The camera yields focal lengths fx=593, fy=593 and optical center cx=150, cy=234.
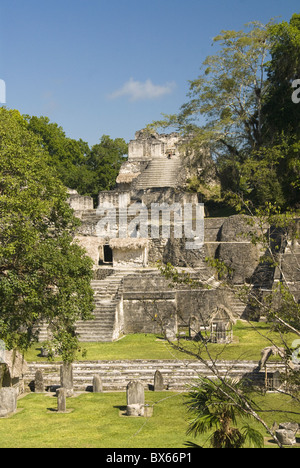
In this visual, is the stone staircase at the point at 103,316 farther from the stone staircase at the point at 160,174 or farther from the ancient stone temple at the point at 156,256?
the stone staircase at the point at 160,174

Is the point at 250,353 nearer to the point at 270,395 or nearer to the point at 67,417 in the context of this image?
the point at 270,395

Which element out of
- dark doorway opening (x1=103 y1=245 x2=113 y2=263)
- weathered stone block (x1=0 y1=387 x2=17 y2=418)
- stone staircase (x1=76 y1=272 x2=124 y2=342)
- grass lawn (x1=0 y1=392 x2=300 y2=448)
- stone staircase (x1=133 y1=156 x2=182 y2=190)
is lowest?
grass lawn (x1=0 y1=392 x2=300 y2=448)

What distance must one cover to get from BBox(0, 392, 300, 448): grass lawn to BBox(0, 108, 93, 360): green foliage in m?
1.32

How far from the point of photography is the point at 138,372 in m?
14.5

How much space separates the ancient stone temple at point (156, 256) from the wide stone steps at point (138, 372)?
1858 millimetres

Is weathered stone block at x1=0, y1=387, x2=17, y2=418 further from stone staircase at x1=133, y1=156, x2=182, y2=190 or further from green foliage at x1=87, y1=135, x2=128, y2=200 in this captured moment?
green foliage at x1=87, y1=135, x2=128, y2=200

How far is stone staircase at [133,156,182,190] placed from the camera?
32531 millimetres

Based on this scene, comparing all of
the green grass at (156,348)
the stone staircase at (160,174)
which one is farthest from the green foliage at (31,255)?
the stone staircase at (160,174)

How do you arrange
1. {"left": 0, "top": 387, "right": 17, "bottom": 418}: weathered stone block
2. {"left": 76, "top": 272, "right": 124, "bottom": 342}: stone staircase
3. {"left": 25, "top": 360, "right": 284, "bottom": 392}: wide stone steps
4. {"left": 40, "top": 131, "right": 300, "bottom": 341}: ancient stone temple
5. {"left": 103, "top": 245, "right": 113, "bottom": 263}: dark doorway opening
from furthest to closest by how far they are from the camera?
1. {"left": 103, "top": 245, "right": 113, "bottom": 263}: dark doorway opening
2. {"left": 40, "top": 131, "right": 300, "bottom": 341}: ancient stone temple
3. {"left": 76, "top": 272, "right": 124, "bottom": 342}: stone staircase
4. {"left": 25, "top": 360, "right": 284, "bottom": 392}: wide stone steps
5. {"left": 0, "top": 387, "right": 17, "bottom": 418}: weathered stone block

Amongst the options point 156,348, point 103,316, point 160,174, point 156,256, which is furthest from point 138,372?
point 160,174

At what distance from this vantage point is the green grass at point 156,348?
15.4m

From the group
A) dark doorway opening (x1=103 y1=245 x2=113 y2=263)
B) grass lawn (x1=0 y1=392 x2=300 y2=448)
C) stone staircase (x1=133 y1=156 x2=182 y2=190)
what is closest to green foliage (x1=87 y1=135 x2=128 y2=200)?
stone staircase (x1=133 y1=156 x2=182 y2=190)

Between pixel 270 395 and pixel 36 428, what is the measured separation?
191 inches

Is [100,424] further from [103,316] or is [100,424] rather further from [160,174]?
[160,174]
